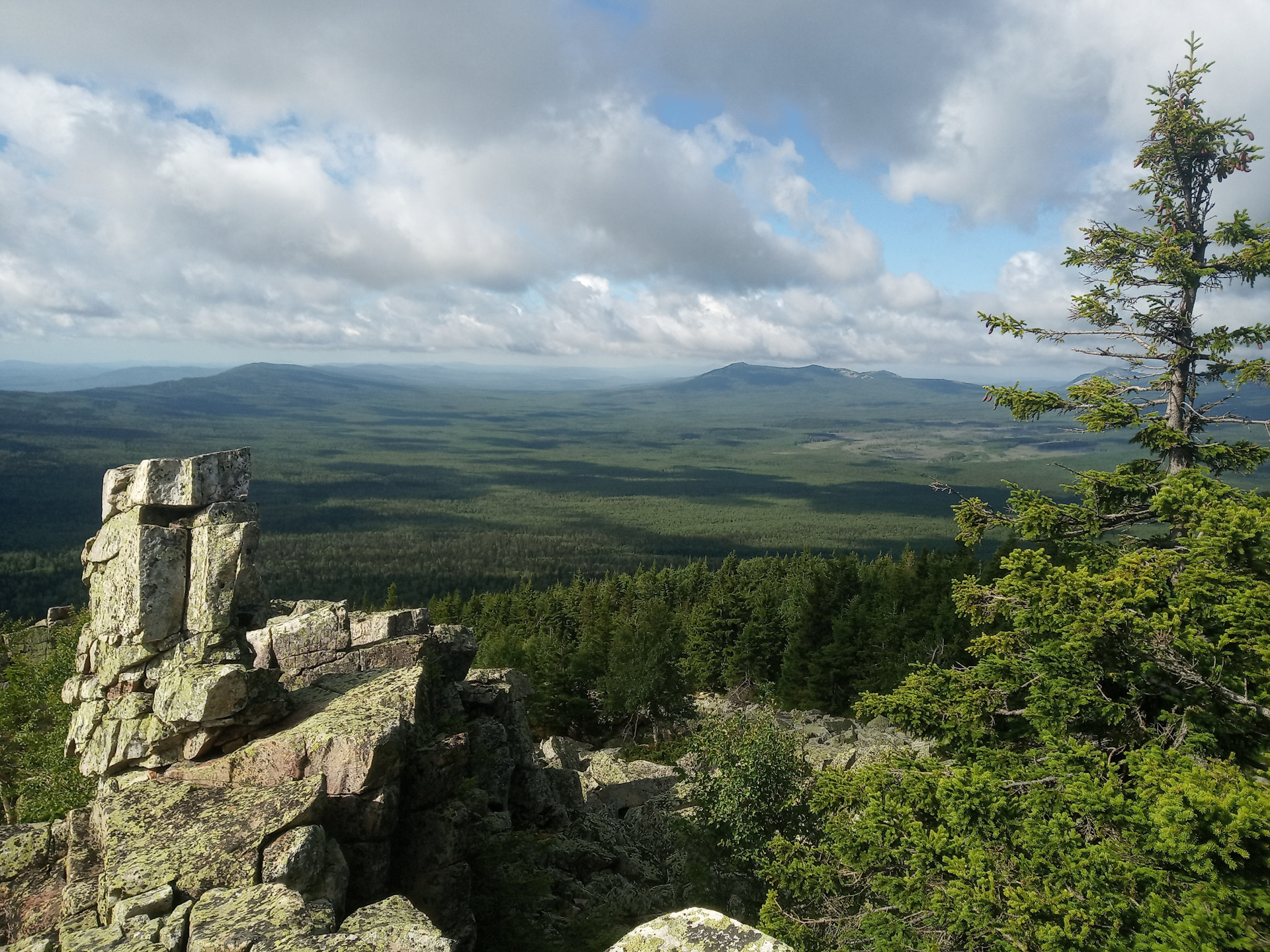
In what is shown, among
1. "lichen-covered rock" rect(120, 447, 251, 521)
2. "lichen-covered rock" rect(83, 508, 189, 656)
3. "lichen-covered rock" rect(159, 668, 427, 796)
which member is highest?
"lichen-covered rock" rect(120, 447, 251, 521)

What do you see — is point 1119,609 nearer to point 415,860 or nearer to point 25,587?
point 415,860

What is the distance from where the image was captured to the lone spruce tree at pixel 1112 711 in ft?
31.1

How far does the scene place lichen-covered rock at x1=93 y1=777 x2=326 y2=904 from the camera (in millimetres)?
10680

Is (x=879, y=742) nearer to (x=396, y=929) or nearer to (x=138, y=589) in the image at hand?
(x=396, y=929)

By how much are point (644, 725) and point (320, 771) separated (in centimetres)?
4219

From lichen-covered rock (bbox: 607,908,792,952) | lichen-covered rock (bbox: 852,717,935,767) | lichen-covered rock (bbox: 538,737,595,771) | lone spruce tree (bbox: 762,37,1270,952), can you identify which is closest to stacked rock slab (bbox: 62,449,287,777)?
lichen-covered rock (bbox: 607,908,792,952)

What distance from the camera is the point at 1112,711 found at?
475 inches

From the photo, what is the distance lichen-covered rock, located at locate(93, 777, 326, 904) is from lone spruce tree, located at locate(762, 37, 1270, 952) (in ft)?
29.4

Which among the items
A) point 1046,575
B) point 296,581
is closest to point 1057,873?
point 1046,575

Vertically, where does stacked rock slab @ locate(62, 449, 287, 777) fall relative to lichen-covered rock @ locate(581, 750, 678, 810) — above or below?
above

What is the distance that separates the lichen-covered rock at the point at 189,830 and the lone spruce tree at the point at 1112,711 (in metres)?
8.98

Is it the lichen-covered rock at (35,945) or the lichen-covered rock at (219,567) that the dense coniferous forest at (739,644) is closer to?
the lichen-covered rock at (219,567)

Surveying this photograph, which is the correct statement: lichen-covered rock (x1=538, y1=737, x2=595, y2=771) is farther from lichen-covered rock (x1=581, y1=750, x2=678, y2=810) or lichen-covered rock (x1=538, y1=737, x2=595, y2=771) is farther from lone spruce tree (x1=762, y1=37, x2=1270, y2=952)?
lone spruce tree (x1=762, y1=37, x2=1270, y2=952)

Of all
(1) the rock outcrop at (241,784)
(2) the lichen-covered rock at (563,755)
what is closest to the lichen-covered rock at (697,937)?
(1) the rock outcrop at (241,784)
